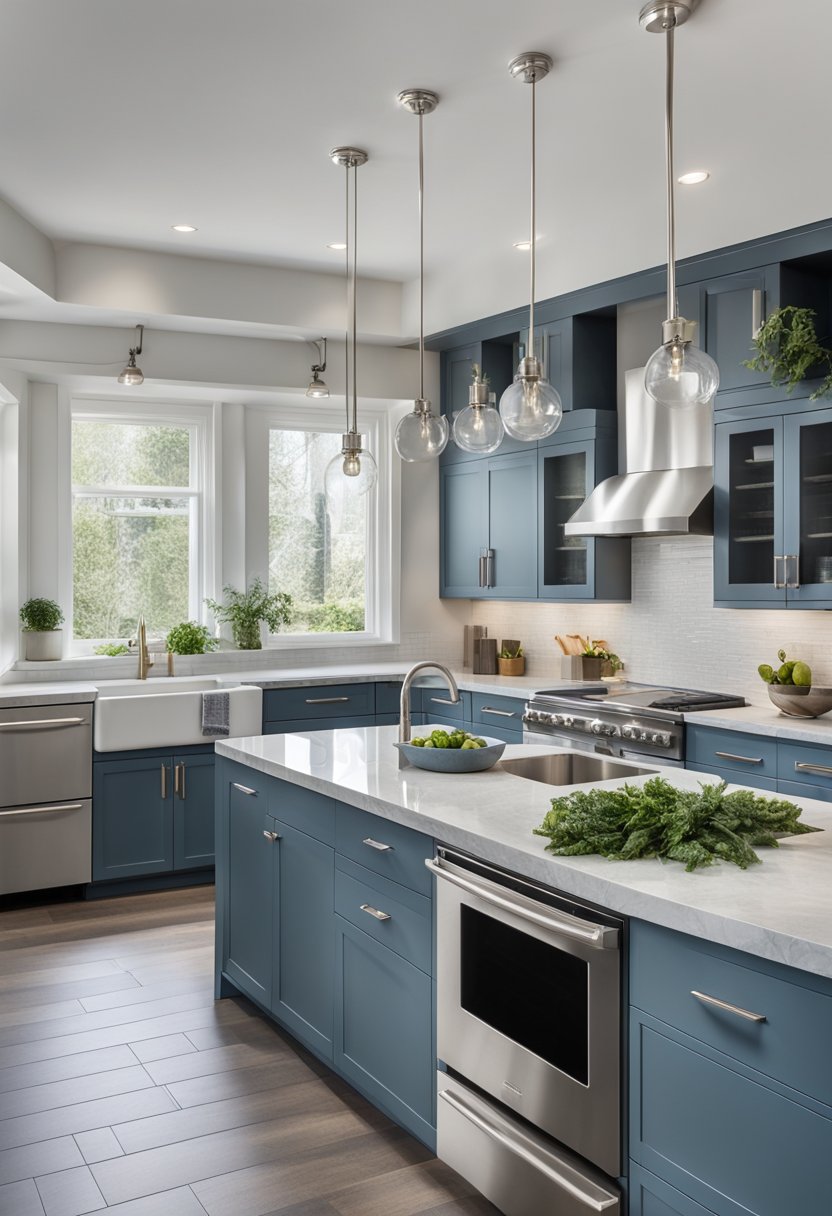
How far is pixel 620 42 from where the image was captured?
10.0ft

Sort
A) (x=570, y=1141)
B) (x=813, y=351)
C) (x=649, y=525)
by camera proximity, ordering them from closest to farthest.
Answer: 1. (x=570, y=1141)
2. (x=813, y=351)
3. (x=649, y=525)

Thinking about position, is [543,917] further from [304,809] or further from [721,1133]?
[304,809]

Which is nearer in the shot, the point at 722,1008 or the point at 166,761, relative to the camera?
the point at 722,1008

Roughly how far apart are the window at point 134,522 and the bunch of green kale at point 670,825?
413 centimetres

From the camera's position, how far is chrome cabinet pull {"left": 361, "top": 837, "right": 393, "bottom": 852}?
9.20 ft

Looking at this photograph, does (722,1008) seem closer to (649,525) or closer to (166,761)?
(649,525)

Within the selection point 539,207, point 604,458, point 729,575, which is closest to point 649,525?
point 729,575

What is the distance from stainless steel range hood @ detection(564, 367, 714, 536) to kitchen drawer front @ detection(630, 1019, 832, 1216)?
2.93 metres

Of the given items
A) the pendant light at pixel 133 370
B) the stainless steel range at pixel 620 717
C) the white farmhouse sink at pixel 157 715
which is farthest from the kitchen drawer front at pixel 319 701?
the pendant light at pixel 133 370

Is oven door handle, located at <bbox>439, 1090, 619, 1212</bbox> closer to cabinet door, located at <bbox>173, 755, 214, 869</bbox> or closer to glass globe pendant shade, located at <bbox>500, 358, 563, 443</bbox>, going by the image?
glass globe pendant shade, located at <bbox>500, 358, 563, 443</bbox>

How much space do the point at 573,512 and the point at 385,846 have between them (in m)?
3.11

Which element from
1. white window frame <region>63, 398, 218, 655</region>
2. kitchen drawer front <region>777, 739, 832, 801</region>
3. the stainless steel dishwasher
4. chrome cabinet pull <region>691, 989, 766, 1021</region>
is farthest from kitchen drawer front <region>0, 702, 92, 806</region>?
chrome cabinet pull <region>691, 989, 766, 1021</region>

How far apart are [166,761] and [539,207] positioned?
125 inches

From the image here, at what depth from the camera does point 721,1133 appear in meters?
1.82
